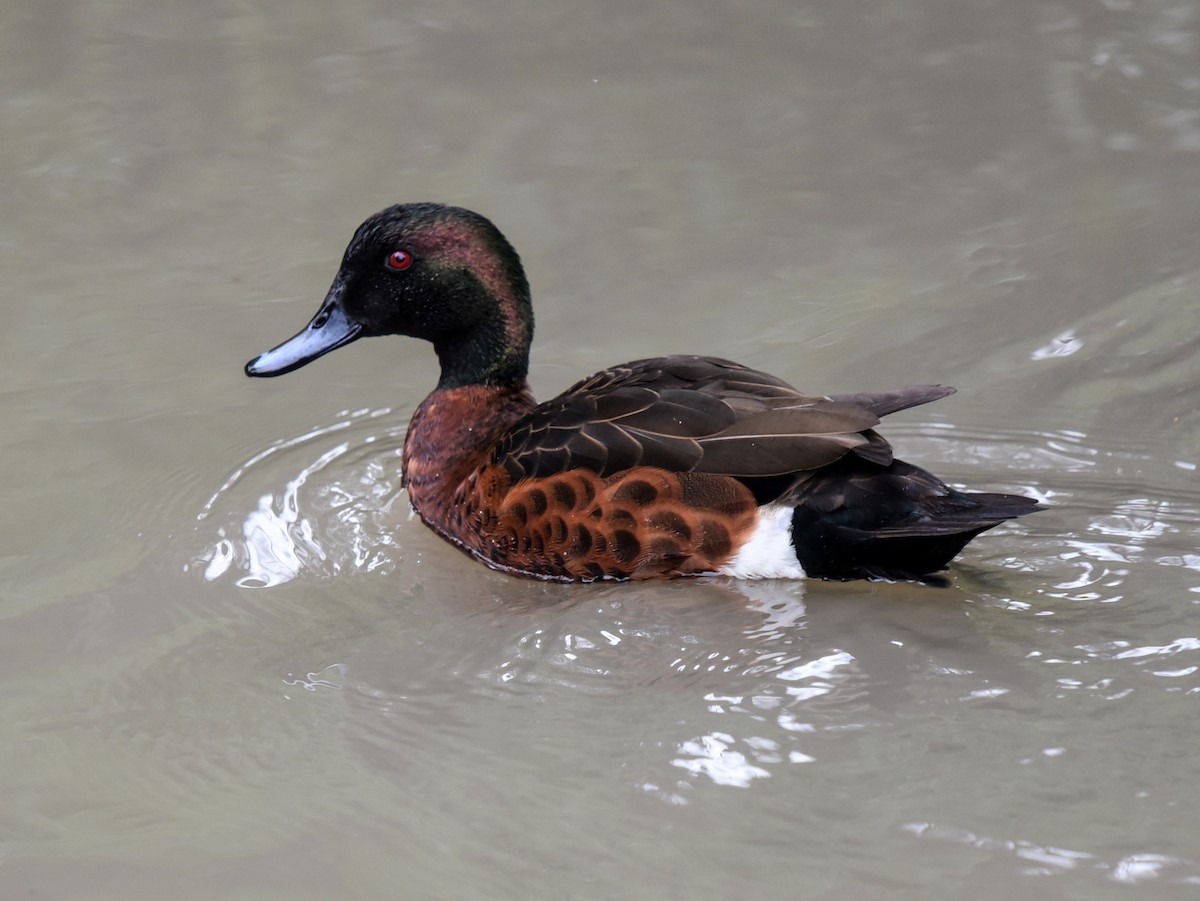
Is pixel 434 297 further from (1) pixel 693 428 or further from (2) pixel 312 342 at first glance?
(1) pixel 693 428

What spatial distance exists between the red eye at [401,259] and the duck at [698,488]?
0.07 metres

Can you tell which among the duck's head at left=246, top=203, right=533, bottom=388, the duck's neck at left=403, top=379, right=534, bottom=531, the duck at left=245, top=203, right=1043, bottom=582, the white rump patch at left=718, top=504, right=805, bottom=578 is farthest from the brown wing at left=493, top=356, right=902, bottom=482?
the duck's head at left=246, top=203, right=533, bottom=388

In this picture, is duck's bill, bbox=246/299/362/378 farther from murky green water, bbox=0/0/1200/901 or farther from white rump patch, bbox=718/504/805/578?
white rump patch, bbox=718/504/805/578

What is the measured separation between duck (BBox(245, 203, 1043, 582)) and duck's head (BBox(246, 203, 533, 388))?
3.5 inches

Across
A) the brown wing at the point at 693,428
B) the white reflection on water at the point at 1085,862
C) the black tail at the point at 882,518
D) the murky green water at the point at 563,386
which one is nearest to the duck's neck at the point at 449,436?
the murky green water at the point at 563,386

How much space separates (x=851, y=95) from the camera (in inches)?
296

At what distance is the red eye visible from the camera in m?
4.82

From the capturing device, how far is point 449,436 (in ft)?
15.8

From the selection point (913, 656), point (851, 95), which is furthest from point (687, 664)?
point (851, 95)

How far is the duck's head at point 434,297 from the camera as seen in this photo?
15.8 feet

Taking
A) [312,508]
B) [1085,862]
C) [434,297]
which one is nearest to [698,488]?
[434,297]

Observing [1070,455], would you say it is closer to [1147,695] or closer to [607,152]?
[1147,695]

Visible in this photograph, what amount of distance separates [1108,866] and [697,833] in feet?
2.76

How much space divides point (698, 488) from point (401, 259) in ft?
4.37
